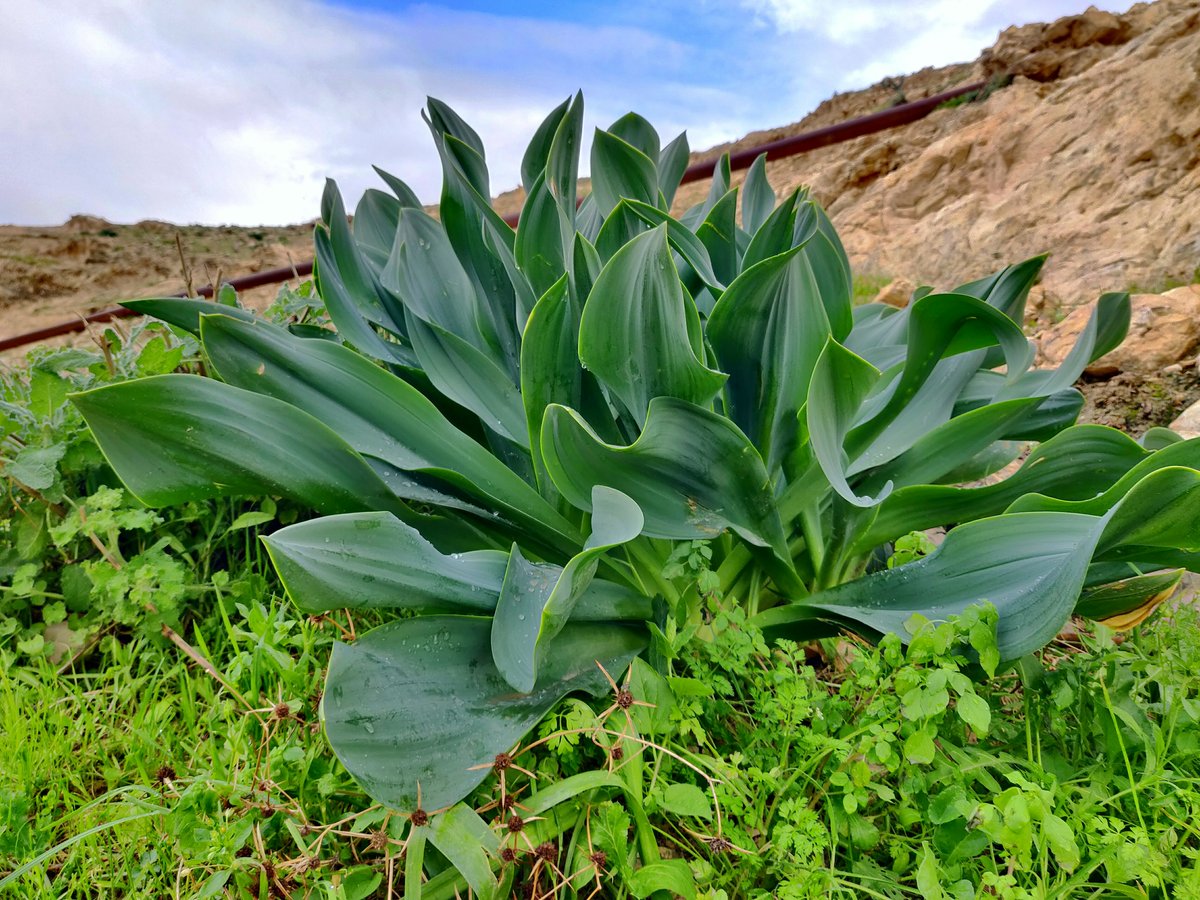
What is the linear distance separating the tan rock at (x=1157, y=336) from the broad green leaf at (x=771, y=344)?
5.16 feet

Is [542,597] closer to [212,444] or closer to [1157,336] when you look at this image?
[212,444]

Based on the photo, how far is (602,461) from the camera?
3.01 ft

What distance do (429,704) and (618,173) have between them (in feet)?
3.60

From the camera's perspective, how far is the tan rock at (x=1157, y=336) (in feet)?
7.11

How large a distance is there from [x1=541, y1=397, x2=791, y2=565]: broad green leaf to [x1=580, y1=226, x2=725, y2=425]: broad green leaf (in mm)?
92

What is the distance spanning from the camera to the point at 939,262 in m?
3.77

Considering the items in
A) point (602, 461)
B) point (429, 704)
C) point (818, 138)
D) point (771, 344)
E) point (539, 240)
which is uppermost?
point (818, 138)

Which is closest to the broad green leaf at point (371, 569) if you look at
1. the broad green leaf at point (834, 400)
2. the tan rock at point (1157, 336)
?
the broad green leaf at point (834, 400)

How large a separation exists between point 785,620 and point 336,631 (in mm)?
758

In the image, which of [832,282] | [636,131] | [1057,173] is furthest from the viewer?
[1057,173]

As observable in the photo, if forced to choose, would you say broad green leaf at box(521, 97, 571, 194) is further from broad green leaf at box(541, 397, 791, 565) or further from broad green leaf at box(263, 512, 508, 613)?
broad green leaf at box(263, 512, 508, 613)

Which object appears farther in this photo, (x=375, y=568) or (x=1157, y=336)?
(x=1157, y=336)

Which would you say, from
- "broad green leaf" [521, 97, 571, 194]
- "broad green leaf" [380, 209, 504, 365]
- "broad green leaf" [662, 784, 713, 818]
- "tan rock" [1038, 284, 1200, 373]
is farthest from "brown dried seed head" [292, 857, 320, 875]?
"tan rock" [1038, 284, 1200, 373]

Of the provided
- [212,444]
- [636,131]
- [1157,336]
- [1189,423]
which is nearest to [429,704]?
[212,444]
